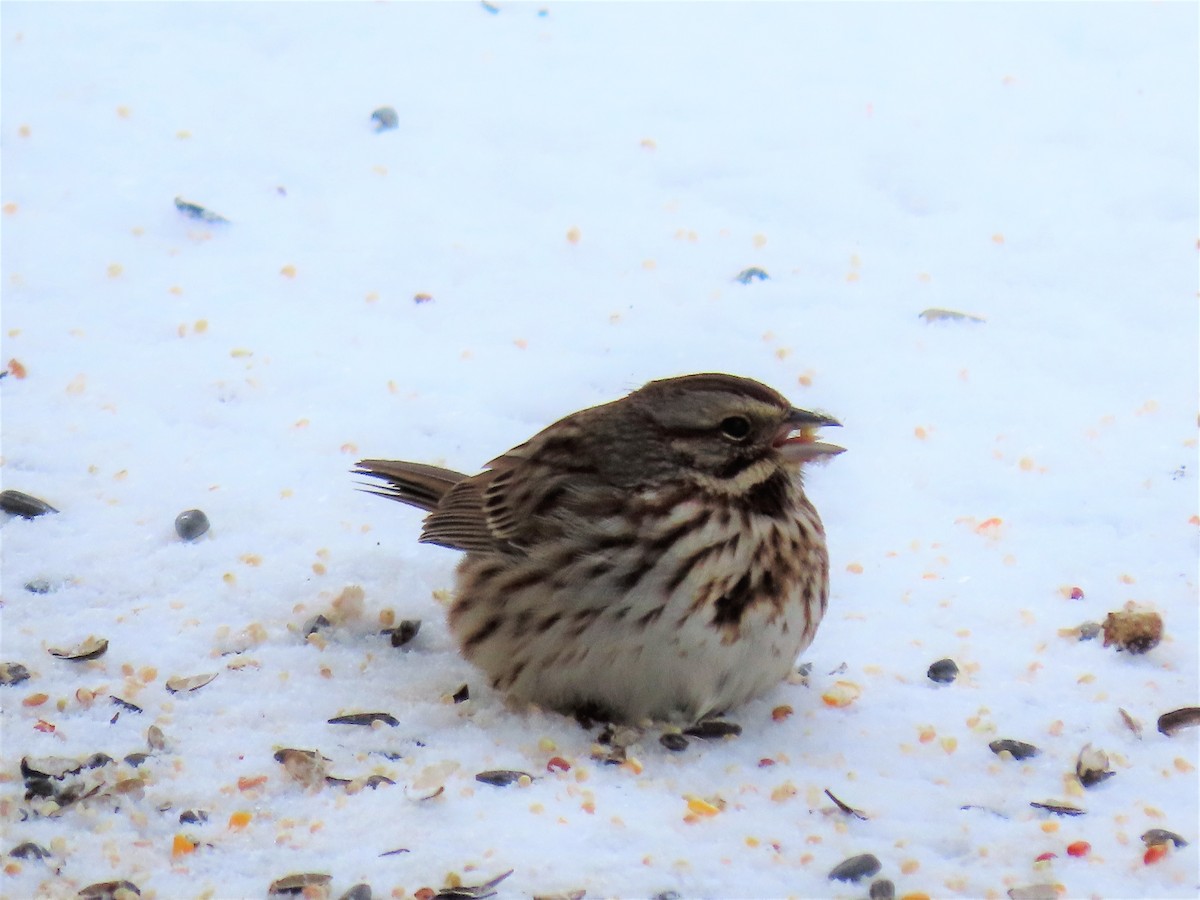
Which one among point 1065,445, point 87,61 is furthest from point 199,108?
point 1065,445

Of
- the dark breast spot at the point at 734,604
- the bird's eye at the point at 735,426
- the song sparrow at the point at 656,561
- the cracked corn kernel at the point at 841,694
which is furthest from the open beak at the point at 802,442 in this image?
the cracked corn kernel at the point at 841,694

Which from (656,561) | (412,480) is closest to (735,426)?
(656,561)

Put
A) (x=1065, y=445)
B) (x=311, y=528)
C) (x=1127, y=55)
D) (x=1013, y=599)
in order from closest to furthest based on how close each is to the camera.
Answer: (x=1013, y=599), (x=311, y=528), (x=1065, y=445), (x=1127, y=55)

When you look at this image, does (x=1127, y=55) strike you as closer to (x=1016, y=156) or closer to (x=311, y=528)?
(x=1016, y=156)

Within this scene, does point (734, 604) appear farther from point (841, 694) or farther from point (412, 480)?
point (412, 480)

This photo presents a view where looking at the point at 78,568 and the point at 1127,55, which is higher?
the point at 1127,55

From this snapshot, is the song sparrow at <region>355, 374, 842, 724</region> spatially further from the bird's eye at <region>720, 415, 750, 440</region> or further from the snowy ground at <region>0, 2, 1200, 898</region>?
the snowy ground at <region>0, 2, 1200, 898</region>

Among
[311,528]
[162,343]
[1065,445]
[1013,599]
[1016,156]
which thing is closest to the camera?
[1013,599]
